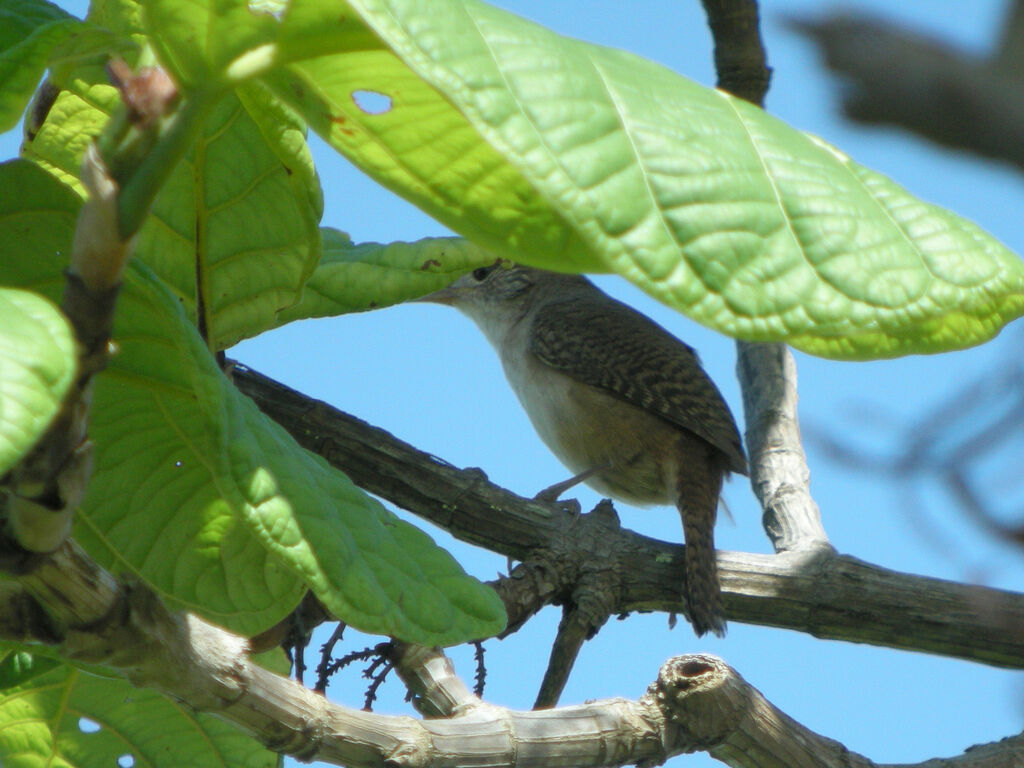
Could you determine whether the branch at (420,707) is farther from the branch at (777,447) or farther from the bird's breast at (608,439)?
the bird's breast at (608,439)

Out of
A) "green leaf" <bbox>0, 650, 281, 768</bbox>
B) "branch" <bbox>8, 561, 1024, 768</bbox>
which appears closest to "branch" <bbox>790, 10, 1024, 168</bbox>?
"branch" <bbox>8, 561, 1024, 768</bbox>

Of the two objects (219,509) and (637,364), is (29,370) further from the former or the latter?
(637,364)

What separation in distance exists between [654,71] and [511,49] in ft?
0.55

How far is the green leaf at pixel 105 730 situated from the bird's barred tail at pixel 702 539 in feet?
5.51

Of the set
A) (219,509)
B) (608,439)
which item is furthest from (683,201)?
(608,439)

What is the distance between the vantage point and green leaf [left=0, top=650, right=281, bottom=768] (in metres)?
1.88

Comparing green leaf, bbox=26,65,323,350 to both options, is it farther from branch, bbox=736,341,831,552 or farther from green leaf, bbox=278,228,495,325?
branch, bbox=736,341,831,552

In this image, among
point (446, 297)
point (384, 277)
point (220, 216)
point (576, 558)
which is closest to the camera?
point (220, 216)

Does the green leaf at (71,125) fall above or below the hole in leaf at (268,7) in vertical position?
above

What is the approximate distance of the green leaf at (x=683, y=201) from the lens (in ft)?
2.73

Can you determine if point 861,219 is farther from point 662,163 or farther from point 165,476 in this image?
point 165,476

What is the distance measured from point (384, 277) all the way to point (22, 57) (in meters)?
0.93

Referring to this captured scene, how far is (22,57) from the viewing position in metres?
1.23

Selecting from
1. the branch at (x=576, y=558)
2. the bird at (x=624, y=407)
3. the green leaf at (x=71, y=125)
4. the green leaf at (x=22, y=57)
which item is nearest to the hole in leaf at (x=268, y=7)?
the green leaf at (x=22, y=57)
